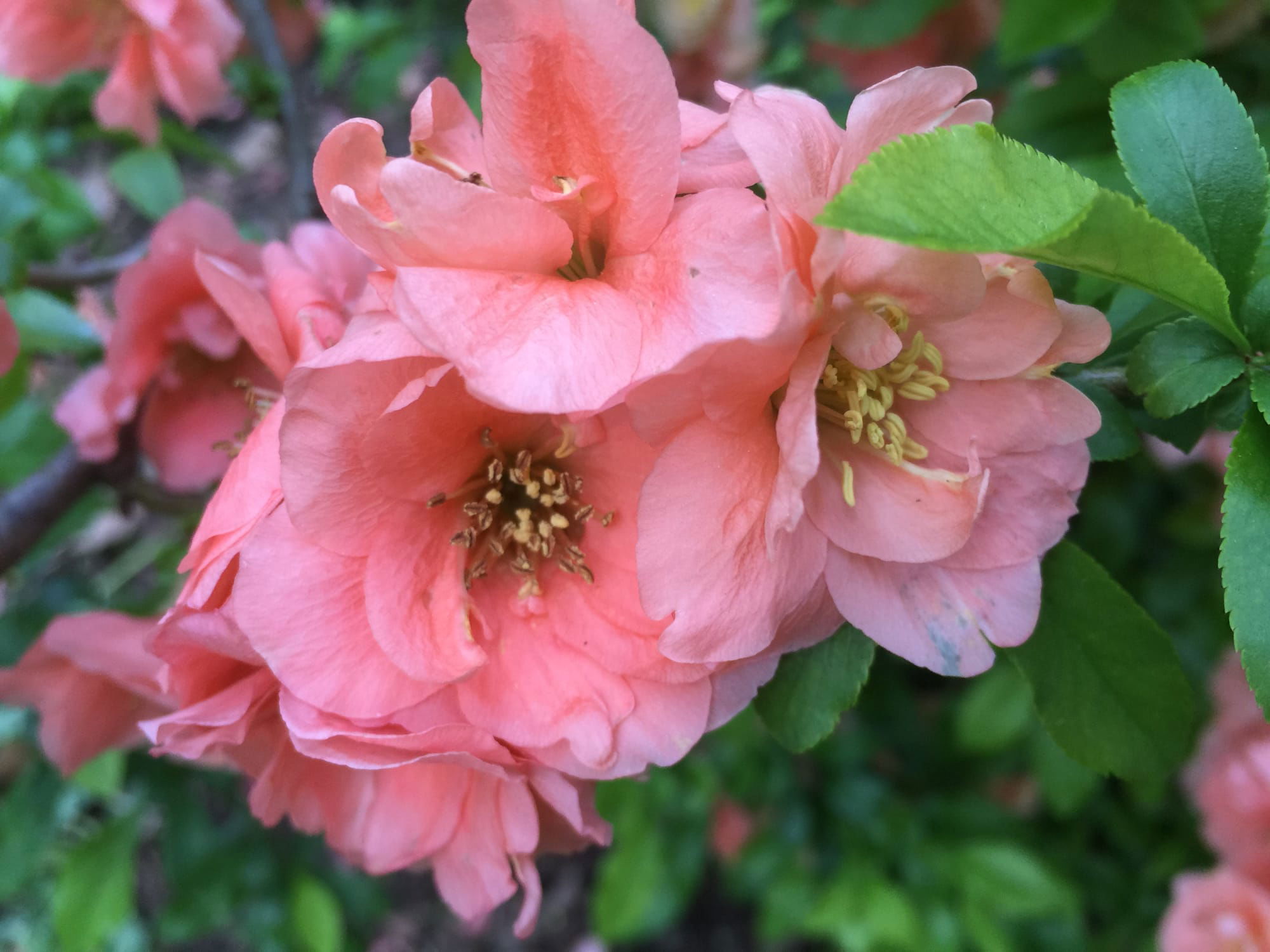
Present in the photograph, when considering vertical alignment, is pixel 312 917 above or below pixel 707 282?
below

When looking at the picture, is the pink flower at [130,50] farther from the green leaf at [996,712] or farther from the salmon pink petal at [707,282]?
the green leaf at [996,712]

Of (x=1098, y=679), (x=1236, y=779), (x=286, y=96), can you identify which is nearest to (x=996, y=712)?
(x=1236, y=779)

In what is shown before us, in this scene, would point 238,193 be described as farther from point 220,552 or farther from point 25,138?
point 220,552

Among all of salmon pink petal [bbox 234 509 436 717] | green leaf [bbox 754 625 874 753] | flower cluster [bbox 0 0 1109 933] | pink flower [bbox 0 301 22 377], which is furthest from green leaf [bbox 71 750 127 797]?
green leaf [bbox 754 625 874 753]

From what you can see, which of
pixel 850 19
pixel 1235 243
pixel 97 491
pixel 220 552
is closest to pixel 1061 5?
pixel 850 19

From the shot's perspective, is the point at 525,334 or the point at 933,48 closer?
the point at 525,334

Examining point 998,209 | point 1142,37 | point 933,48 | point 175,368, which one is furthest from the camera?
point 933,48

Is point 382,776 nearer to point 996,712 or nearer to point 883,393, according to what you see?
point 883,393
